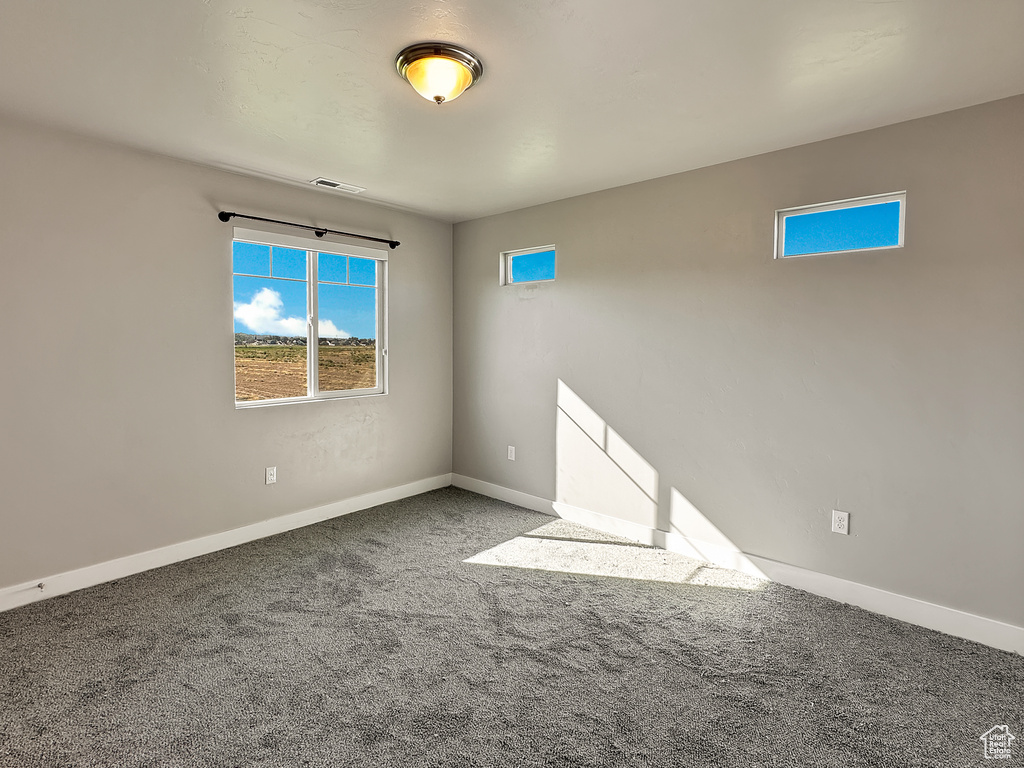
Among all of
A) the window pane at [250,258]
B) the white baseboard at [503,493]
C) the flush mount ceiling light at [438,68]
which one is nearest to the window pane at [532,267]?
the white baseboard at [503,493]

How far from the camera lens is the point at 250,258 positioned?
12.5ft

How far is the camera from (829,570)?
3.00m

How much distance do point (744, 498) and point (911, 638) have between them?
1031 mm

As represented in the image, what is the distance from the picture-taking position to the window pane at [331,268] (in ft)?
13.7

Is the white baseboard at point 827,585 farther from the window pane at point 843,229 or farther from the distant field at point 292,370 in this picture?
the distant field at point 292,370

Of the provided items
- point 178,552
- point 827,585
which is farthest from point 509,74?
point 178,552

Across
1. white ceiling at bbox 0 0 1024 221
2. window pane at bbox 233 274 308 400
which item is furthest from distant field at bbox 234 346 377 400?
white ceiling at bbox 0 0 1024 221

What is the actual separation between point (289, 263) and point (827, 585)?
4145 millimetres

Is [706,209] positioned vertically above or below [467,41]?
below

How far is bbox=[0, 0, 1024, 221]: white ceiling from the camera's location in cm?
185

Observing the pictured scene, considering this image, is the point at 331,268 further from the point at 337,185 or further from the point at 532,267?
the point at 532,267

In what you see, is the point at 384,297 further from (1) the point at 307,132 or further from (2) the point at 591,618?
(2) the point at 591,618

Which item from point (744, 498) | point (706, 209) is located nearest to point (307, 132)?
point (706, 209)

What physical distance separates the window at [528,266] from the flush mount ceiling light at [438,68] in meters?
2.26
